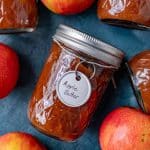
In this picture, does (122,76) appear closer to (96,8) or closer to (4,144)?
(96,8)

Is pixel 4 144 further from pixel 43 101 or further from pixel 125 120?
pixel 125 120

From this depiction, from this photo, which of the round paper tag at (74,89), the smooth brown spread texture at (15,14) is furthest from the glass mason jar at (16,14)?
the round paper tag at (74,89)

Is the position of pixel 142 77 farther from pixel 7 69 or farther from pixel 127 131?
pixel 7 69

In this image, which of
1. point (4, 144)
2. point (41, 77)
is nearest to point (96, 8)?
point (41, 77)

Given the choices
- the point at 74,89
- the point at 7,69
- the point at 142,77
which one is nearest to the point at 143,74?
the point at 142,77

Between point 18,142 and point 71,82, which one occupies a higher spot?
point 71,82

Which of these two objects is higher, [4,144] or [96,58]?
[96,58]
